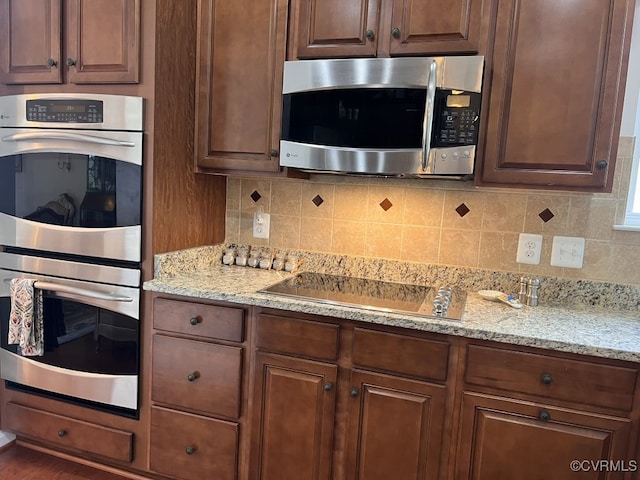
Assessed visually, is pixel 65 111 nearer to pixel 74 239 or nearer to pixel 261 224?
pixel 74 239

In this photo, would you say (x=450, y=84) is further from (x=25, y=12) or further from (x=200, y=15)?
(x=25, y=12)

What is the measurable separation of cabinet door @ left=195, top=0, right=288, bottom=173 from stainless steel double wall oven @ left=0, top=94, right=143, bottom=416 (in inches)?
12.6

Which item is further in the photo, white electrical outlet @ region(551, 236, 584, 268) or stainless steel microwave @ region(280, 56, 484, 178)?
white electrical outlet @ region(551, 236, 584, 268)

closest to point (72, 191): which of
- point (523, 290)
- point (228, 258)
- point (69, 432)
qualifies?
point (228, 258)

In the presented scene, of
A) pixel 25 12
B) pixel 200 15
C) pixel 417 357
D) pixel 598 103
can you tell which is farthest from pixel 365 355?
pixel 25 12

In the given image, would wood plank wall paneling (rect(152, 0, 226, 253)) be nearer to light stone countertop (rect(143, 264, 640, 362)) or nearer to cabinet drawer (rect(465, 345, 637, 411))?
light stone countertop (rect(143, 264, 640, 362))

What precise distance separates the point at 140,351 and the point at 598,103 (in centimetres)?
197

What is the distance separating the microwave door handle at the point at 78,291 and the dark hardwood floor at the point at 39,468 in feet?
2.71

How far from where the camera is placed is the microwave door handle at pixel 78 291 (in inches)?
75.8

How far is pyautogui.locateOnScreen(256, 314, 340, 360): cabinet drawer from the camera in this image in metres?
1.68

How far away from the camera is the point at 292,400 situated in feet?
5.74

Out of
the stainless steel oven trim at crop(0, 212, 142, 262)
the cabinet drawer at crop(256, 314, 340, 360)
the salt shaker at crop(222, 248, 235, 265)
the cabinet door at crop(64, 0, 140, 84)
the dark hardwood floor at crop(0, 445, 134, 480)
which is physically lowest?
the dark hardwood floor at crop(0, 445, 134, 480)

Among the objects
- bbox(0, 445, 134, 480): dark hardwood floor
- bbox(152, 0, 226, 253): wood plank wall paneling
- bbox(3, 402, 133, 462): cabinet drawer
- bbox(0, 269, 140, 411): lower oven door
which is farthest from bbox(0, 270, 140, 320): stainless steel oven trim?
bbox(0, 445, 134, 480): dark hardwood floor

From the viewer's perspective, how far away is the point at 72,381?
6.72 feet
